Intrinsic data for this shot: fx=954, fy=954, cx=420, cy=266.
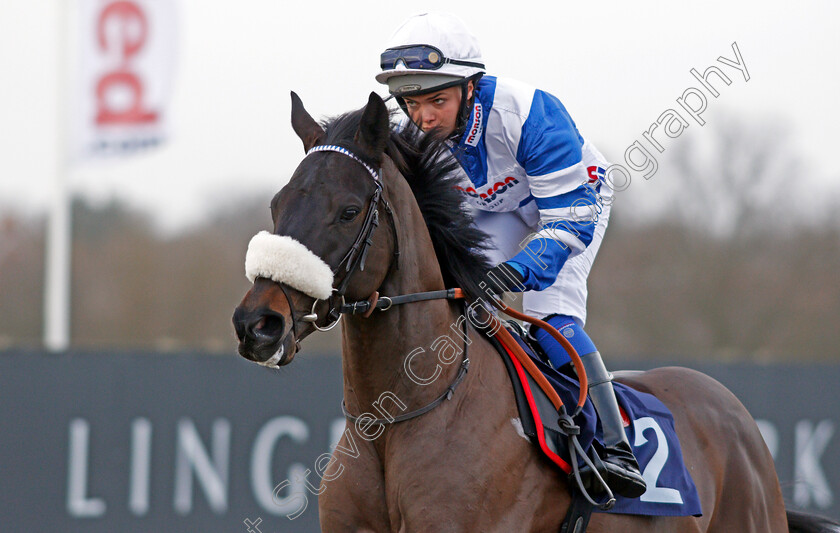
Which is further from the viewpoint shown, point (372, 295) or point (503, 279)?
point (503, 279)

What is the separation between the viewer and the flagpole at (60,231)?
10.2 m

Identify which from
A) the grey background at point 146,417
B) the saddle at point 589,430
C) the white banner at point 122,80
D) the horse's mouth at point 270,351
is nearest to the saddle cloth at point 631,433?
the saddle at point 589,430

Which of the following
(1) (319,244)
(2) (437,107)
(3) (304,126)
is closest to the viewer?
(1) (319,244)

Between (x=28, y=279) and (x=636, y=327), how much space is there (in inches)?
553

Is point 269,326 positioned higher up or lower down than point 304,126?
lower down

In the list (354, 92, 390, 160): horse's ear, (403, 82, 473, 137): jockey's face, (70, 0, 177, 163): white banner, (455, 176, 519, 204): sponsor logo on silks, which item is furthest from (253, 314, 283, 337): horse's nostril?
(70, 0, 177, 163): white banner

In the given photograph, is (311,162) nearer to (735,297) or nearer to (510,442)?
(510,442)

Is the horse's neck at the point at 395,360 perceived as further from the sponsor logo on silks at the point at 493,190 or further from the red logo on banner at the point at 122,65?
the red logo on banner at the point at 122,65

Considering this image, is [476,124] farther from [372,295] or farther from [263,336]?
[263,336]

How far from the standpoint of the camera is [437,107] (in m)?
3.33

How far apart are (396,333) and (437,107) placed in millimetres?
891

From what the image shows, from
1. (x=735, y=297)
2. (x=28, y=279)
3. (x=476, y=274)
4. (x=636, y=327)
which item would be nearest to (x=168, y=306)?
(x=28, y=279)

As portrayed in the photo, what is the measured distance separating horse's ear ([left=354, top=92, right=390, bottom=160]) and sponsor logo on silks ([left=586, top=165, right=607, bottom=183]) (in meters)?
1.00

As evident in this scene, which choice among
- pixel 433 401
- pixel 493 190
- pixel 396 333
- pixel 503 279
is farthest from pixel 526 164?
pixel 433 401
